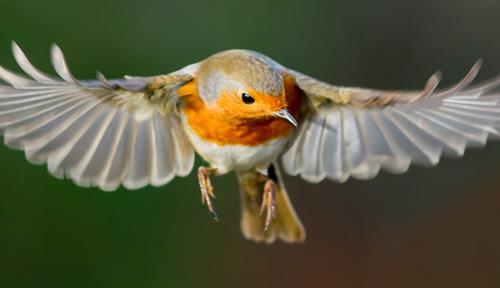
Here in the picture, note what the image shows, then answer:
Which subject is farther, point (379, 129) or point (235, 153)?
point (379, 129)

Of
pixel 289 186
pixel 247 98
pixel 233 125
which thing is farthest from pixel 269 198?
pixel 289 186

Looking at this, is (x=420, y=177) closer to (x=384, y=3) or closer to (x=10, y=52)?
(x=384, y=3)

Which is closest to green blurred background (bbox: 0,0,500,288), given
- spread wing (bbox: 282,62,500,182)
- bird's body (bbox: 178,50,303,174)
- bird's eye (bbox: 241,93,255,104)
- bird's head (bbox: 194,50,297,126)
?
spread wing (bbox: 282,62,500,182)

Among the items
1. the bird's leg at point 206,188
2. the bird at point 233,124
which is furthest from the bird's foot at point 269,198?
the bird's leg at point 206,188

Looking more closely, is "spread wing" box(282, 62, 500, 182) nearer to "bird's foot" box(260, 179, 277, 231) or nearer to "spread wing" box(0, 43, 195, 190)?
"bird's foot" box(260, 179, 277, 231)

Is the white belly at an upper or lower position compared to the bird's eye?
lower

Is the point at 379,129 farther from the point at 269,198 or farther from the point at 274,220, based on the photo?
the point at 274,220

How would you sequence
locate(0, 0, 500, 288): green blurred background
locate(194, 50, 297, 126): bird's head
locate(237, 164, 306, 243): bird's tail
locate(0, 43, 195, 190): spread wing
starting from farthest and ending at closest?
locate(0, 0, 500, 288): green blurred background < locate(237, 164, 306, 243): bird's tail < locate(0, 43, 195, 190): spread wing < locate(194, 50, 297, 126): bird's head
